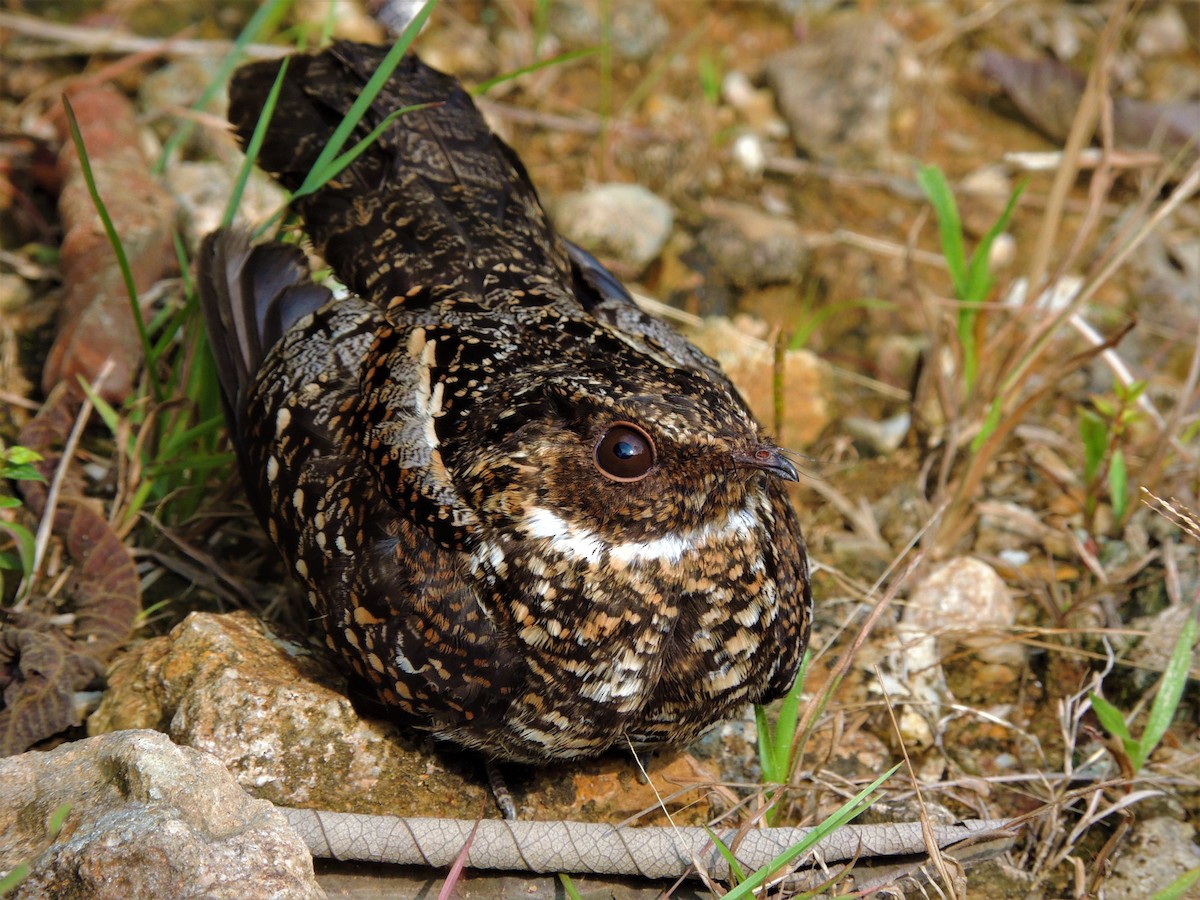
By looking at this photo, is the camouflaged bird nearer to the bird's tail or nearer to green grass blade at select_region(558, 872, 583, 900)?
the bird's tail

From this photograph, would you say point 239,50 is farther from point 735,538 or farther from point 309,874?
point 309,874

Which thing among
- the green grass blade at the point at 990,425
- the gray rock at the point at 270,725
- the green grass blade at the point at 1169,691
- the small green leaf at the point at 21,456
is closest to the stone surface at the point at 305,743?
the gray rock at the point at 270,725

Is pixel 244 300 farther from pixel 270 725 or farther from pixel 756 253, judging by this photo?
pixel 756 253

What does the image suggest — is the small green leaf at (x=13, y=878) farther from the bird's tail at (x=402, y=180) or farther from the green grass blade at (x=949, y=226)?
the green grass blade at (x=949, y=226)

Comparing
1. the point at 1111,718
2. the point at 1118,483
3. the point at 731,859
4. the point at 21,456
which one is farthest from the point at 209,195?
the point at 1111,718

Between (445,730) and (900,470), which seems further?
(900,470)

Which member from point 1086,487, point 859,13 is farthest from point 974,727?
point 859,13
